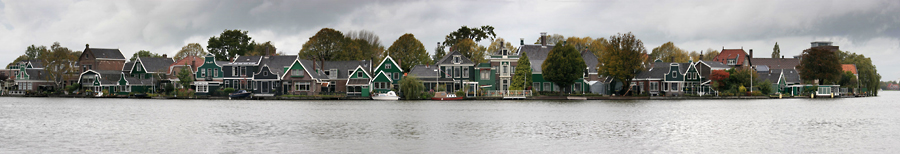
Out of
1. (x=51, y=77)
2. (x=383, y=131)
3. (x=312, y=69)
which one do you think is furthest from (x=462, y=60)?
(x=51, y=77)

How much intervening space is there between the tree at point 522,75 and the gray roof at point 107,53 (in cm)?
5997

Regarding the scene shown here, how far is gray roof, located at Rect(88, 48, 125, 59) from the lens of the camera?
10499cm

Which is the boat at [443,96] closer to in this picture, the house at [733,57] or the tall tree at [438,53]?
the tall tree at [438,53]

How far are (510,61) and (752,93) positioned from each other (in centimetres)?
2765

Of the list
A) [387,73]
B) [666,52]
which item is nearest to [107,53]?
[387,73]

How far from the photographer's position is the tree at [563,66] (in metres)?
78.8

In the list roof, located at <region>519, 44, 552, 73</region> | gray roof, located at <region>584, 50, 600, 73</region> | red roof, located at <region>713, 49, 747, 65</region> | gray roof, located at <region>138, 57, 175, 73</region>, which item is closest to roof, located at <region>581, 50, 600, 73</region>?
gray roof, located at <region>584, 50, 600, 73</region>

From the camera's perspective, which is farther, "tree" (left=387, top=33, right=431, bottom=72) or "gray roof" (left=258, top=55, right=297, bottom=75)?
"tree" (left=387, top=33, right=431, bottom=72)

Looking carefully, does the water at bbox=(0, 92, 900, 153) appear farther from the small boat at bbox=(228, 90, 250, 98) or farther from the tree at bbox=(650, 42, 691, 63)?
the tree at bbox=(650, 42, 691, 63)

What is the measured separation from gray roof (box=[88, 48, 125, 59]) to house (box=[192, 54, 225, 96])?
75.1ft

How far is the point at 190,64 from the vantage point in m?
96.8

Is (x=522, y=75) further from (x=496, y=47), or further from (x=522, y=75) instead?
(x=496, y=47)

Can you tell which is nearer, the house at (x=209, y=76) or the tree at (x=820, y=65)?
the house at (x=209, y=76)

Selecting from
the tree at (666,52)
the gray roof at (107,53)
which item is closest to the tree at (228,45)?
the gray roof at (107,53)
